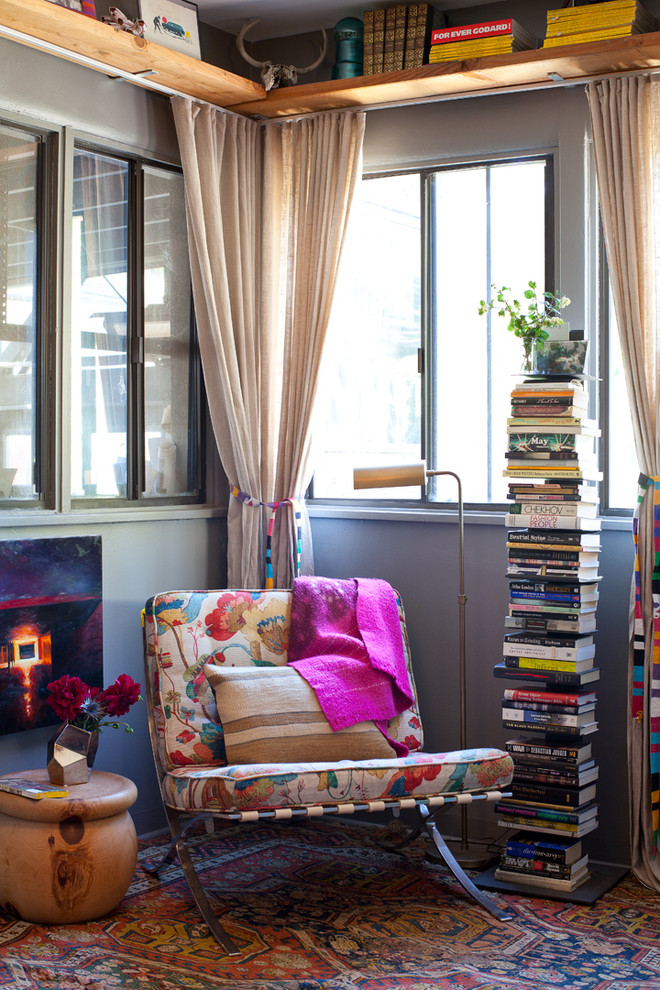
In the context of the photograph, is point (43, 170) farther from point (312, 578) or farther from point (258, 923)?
point (258, 923)

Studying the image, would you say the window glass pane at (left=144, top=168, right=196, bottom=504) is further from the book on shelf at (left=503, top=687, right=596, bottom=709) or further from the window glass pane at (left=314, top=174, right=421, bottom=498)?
the book on shelf at (left=503, top=687, right=596, bottom=709)

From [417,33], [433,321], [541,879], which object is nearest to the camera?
[541,879]

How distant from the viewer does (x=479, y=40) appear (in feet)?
13.0

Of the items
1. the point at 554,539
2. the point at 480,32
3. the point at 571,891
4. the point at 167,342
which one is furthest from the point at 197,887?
the point at 480,32

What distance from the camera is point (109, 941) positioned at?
3.24 meters

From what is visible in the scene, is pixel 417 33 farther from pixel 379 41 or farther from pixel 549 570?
pixel 549 570

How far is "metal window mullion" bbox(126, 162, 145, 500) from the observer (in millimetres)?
4270

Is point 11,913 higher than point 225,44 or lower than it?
lower

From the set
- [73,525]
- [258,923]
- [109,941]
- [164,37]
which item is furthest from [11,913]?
[164,37]

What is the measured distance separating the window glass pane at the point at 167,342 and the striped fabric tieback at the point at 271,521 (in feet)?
0.80

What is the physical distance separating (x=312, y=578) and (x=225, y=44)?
2275mm

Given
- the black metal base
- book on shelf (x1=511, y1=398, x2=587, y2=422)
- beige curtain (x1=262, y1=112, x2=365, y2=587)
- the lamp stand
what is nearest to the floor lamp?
the lamp stand

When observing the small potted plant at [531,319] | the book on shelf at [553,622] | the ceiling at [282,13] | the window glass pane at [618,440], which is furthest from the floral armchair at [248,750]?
the ceiling at [282,13]

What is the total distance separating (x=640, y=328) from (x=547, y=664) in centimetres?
119
